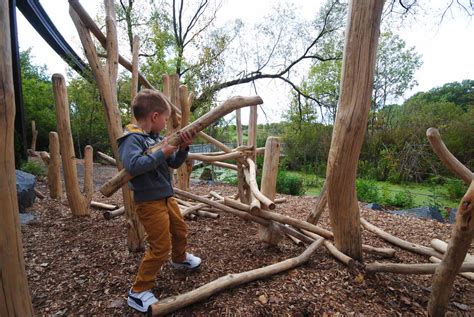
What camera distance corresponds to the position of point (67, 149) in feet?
9.65

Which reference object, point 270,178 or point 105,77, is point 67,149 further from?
point 270,178

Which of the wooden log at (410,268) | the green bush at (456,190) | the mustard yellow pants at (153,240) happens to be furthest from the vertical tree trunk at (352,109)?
the green bush at (456,190)

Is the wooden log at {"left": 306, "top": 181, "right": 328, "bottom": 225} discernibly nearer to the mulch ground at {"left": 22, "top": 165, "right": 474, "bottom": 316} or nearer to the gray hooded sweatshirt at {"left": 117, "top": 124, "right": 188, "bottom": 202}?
the mulch ground at {"left": 22, "top": 165, "right": 474, "bottom": 316}

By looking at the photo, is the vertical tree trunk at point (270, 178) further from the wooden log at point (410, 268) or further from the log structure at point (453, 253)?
the log structure at point (453, 253)

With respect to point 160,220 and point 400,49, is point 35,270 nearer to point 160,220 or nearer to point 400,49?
point 160,220

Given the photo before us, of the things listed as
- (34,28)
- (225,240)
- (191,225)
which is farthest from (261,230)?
(34,28)

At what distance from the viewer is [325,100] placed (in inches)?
376

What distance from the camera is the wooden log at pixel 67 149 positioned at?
279 centimetres

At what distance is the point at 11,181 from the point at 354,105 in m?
1.82

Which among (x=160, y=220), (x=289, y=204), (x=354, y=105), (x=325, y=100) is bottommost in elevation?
(x=289, y=204)

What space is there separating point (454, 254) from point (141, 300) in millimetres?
1682

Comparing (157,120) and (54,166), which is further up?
(157,120)

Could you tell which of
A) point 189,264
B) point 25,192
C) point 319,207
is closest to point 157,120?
point 189,264

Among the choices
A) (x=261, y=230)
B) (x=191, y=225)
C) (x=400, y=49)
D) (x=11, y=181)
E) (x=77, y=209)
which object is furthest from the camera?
(x=400, y=49)
